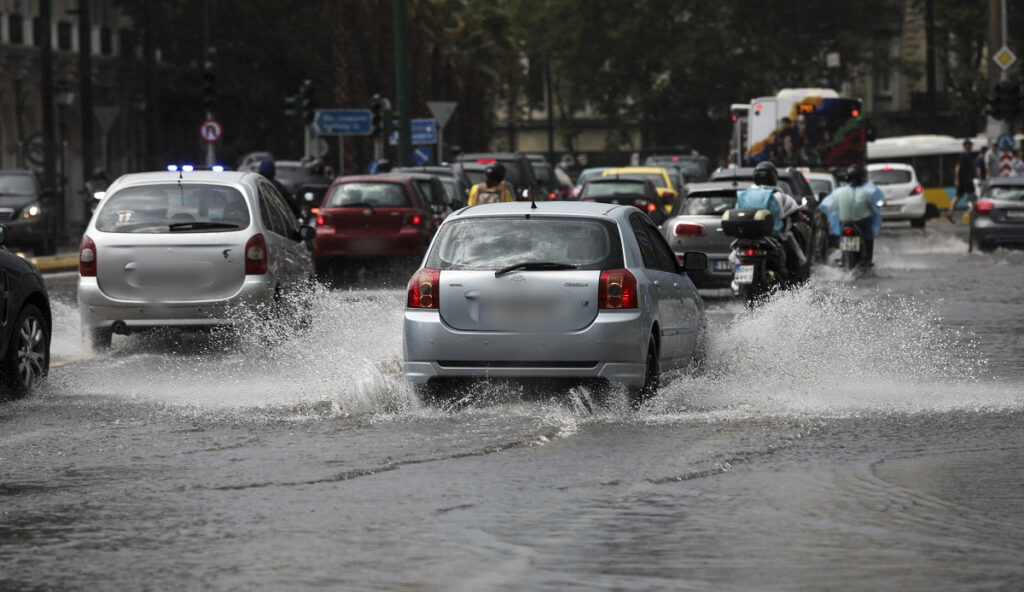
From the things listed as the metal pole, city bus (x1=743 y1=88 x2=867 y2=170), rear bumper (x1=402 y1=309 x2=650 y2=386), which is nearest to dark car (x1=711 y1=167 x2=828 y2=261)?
the metal pole

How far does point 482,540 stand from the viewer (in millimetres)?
7430

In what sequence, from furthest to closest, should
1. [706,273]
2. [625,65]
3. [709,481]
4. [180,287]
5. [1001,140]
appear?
[625,65] → [1001,140] → [706,273] → [180,287] → [709,481]

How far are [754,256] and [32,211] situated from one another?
61.4ft

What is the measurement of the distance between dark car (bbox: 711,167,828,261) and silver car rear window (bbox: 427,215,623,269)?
1200 cm

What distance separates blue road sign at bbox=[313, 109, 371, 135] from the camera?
45438 mm

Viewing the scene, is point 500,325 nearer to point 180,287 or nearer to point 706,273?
point 180,287

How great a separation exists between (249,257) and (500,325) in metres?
5.08

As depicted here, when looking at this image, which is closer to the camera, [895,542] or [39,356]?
[895,542]

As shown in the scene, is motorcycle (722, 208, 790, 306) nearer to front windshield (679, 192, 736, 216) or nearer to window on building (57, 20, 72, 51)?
front windshield (679, 192, 736, 216)

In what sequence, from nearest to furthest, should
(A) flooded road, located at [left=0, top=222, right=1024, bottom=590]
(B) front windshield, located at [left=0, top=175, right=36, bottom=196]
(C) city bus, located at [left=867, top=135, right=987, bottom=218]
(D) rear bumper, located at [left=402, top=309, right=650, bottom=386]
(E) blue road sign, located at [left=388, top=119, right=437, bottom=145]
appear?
(A) flooded road, located at [left=0, top=222, right=1024, bottom=590] < (D) rear bumper, located at [left=402, top=309, right=650, bottom=386] < (B) front windshield, located at [left=0, top=175, right=36, bottom=196] < (E) blue road sign, located at [left=388, top=119, right=437, bottom=145] < (C) city bus, located at [left=867, top=135, right=987, bottom=218]

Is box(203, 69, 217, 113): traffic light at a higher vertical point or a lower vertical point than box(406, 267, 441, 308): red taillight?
higher

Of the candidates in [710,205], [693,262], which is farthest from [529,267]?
[710,205]

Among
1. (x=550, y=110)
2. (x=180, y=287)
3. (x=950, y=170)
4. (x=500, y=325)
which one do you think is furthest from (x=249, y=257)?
(x=550, y=110)

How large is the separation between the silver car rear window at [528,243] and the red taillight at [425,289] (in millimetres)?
81
